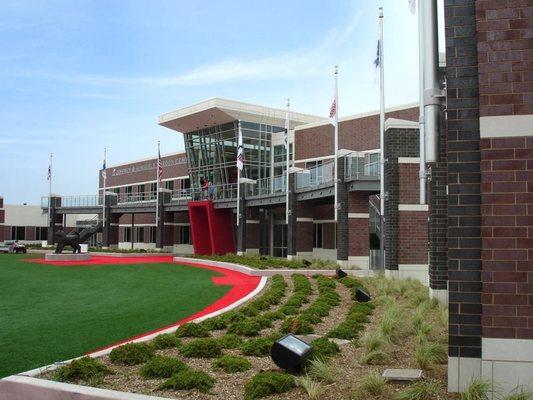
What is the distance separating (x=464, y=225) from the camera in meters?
6.56

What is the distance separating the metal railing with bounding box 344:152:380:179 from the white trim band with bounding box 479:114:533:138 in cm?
2201

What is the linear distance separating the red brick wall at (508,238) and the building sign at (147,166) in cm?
5557

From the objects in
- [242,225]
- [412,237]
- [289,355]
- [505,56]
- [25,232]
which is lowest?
[289,355]

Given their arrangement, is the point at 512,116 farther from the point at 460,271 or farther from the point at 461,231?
the point at 460,271

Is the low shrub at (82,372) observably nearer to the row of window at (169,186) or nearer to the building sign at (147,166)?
the row of window at (169,186)

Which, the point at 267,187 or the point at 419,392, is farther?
the point at 267,187

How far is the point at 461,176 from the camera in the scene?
663 centimetres

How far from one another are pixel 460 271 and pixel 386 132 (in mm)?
18003

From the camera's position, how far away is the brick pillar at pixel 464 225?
21.5ft

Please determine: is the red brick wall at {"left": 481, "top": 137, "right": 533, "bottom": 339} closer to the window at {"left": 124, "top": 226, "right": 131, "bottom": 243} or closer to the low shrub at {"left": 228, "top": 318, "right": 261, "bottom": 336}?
the low shrub at {"left": 228, "top": 318, "right": 261, "bottom": 336}

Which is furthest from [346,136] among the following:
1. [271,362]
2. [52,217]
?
[52,217]

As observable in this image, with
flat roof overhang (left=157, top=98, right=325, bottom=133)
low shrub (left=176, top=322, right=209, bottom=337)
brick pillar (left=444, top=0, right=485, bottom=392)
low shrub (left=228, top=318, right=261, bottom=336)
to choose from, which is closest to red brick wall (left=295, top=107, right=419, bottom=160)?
flat roof overhang (left=157, top=98, right=325, bottom=133)

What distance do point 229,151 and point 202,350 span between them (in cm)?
4313

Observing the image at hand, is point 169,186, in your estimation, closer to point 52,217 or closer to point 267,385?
point 52,217
